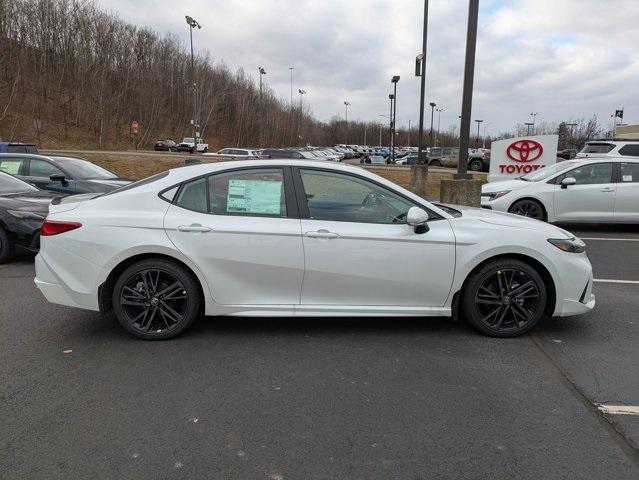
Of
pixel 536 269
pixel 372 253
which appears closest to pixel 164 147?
pixel 372 253

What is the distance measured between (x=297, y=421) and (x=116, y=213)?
7.70 ft

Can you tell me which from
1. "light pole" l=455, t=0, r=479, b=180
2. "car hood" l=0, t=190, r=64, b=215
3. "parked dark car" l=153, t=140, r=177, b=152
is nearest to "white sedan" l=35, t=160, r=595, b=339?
"car hood" l=0, t=190, r=64, b=215

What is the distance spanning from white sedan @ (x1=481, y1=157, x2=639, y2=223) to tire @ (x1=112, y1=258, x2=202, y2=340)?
7.79 meters

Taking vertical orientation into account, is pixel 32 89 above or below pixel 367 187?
above

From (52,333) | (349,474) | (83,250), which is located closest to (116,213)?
(83,250)

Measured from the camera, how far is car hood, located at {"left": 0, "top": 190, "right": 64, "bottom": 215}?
7.16 meters

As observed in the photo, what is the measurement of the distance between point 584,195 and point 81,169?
10.6 meters

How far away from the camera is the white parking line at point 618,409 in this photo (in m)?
3.12

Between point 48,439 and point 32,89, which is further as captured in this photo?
point 32,89

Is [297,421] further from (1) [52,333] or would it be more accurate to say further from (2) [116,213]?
(1) [52,333]

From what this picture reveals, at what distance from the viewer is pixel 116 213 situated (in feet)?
13.7

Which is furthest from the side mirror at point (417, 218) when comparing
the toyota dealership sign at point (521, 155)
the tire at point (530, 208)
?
the toyota dealership sign at point (521, 155)

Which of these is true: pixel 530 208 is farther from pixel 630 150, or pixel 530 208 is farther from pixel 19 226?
pixel 630 150

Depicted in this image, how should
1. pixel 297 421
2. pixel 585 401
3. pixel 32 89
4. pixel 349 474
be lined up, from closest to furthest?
pixel 349 474, pixel 297 421, pixel 585 401, pixel 32 89
